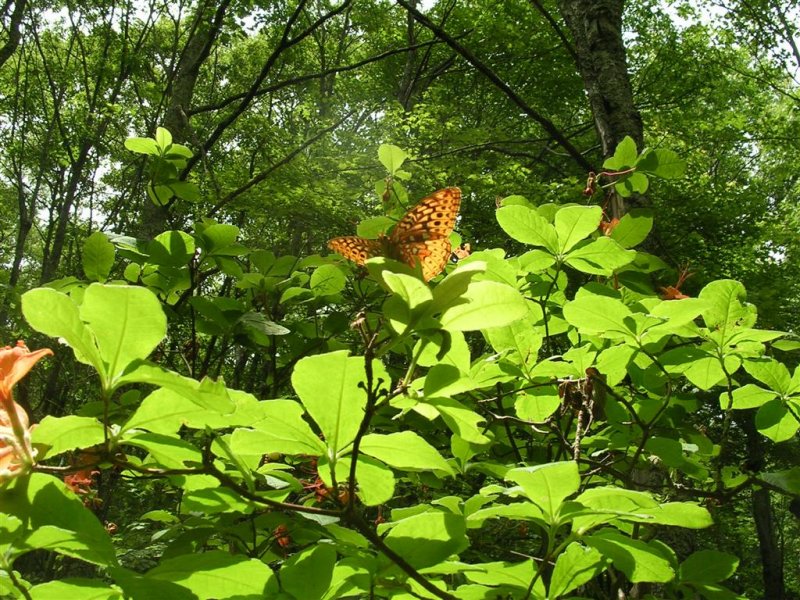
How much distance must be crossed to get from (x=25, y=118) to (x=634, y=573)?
9908 mm

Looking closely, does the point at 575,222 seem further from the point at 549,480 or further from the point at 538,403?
the point at 549,480

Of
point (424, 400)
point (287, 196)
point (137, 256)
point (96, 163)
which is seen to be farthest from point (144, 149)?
point (96, 163)

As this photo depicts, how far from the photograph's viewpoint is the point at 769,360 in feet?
3.16

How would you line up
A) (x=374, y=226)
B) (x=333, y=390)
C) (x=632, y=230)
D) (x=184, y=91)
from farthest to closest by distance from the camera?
1. (x=184, y=91)
2. (x=374, y=226)
3. (x=632, y=230)
4. (x=333, y=390)

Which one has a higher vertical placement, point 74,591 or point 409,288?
point 409,288

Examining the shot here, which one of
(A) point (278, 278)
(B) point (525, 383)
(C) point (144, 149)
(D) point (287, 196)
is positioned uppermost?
(D) point (287, 196)

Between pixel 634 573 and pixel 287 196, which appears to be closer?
pixel 634 573

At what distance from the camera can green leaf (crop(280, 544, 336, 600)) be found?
573 millimetres

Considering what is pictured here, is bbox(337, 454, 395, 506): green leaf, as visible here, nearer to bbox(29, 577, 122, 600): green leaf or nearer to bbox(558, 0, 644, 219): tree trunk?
bbox(29, 577, 122, 600): green leaf

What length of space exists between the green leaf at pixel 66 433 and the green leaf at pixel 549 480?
1.27 ft

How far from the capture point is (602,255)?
39.9 inches

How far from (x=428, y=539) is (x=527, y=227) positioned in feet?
1.86

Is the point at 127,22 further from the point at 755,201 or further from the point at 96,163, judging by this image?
the point at 755,201

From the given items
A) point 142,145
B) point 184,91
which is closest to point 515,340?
point 142,145
